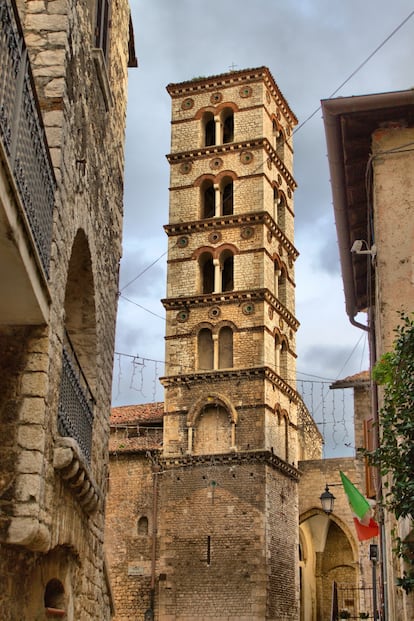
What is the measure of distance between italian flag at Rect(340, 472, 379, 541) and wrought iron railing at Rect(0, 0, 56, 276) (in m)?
8.30

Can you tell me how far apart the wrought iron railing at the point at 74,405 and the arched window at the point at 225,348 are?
21.3m

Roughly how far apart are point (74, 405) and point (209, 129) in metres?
28.6

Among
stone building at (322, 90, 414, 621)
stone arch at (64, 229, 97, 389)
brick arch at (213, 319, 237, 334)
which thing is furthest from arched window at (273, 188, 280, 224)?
stone arch at (64, 229, 97, 389)

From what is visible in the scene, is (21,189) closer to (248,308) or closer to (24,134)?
(24,134)

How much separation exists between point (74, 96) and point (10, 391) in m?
2.65

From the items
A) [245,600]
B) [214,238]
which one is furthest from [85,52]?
[214,238]

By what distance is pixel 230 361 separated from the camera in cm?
2956

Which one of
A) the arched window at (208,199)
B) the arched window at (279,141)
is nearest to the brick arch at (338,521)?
the arched window at (208,199)

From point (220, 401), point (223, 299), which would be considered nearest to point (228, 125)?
point (223, 299)

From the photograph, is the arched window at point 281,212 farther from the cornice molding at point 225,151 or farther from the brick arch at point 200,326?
the brick arch at point 200,326

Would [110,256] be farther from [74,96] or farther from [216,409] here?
[216,409]

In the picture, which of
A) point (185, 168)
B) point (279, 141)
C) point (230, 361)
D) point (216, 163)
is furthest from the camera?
point (279, 141)

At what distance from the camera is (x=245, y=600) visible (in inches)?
1019

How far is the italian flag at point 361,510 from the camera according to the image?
12.9 metres
